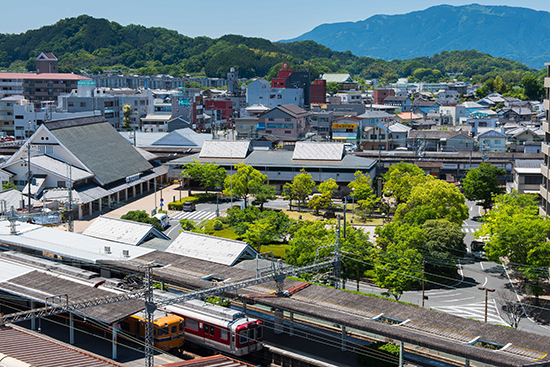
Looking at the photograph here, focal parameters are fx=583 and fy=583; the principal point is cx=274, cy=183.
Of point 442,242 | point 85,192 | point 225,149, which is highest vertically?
point 225,149

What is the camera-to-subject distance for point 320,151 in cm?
5388

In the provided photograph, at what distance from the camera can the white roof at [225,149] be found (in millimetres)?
55438

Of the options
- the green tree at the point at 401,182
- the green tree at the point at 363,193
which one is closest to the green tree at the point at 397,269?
the green tree at the point at 363,193

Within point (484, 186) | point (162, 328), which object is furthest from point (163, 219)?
point (484, 186)

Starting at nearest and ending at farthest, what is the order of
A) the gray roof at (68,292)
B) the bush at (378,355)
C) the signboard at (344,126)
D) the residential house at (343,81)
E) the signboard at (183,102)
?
the bush at (378,355) → the gray roof at (68,292) → the signboard at (344,126) → the signboard at (183,102) → the residential house at (343,81)

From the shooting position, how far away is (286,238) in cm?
3766

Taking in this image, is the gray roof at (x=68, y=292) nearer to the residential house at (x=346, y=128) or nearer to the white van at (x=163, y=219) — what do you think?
the white van at (x=163, y=219)

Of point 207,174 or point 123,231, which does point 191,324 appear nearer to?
point 123,231

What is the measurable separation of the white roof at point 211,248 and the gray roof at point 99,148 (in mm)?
18197

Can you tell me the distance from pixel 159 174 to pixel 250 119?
3011cm

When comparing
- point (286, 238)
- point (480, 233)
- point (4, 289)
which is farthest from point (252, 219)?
point (4, 289)

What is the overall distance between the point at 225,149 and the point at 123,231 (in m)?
25.1

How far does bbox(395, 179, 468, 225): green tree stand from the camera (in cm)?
3516

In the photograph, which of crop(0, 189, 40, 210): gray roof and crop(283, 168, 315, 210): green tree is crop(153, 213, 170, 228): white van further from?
crop(283, 168, 315, 210): green tree
